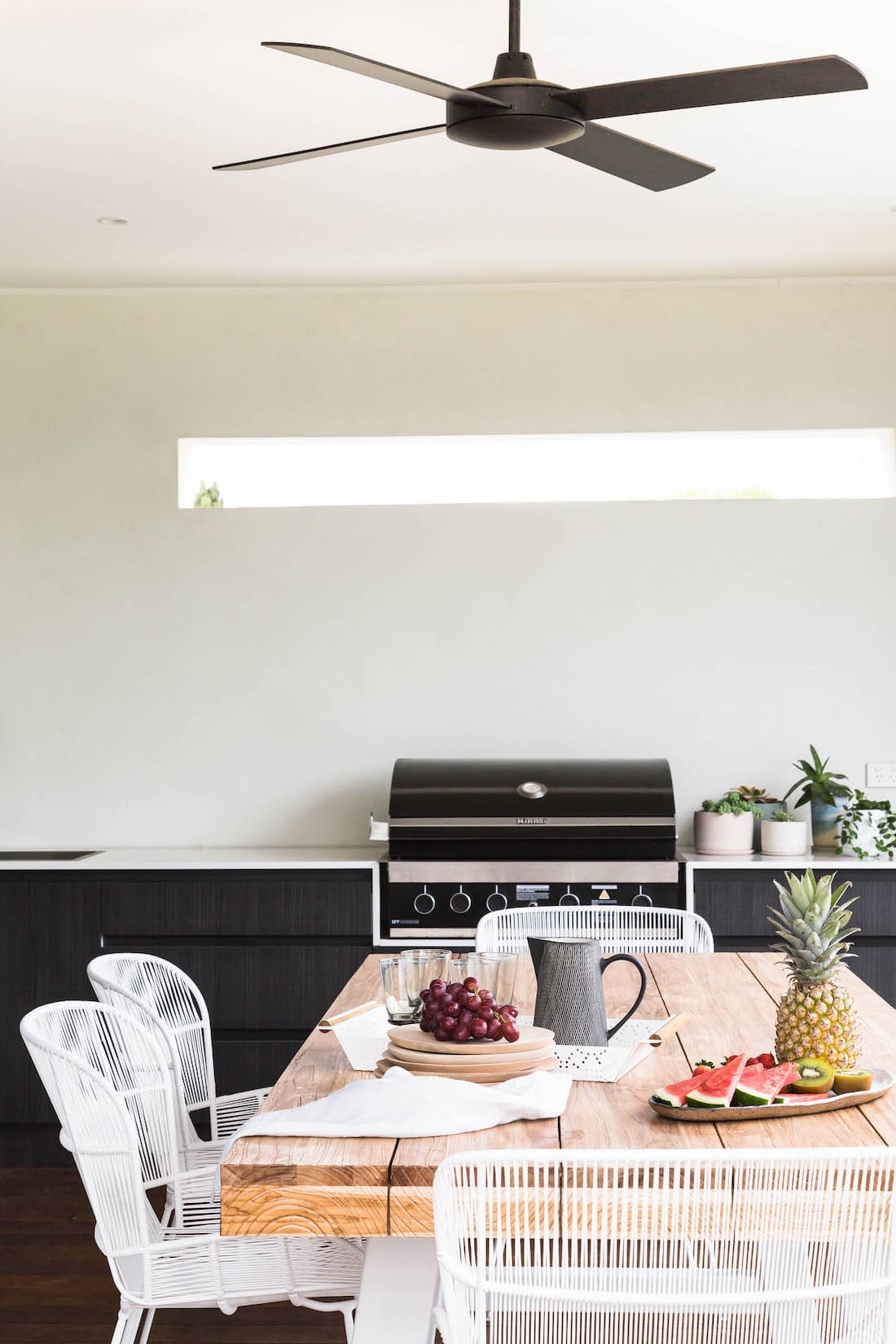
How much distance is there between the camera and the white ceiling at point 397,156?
2.74 m

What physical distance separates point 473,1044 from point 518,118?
1399 millimetres

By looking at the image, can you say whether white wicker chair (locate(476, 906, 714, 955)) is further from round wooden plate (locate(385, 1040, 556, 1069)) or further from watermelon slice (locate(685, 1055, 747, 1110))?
watermelon slice (locate(685, 1055, 747, 1110))

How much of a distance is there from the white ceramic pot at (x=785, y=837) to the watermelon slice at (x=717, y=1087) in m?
2.45

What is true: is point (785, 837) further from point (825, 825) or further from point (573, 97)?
point (573, 97)

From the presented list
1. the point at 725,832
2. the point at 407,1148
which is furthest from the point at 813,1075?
the point at 725,832

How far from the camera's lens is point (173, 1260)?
7.04 ft

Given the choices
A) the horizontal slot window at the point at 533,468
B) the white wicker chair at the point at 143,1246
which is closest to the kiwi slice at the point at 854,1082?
the white wicker chair at the point at 143,1246

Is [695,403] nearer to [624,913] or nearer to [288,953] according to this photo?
[624,913]

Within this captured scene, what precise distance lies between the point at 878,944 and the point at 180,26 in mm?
3133

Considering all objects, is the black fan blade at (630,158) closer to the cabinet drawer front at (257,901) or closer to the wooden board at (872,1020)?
the wooden board at (872,1020)

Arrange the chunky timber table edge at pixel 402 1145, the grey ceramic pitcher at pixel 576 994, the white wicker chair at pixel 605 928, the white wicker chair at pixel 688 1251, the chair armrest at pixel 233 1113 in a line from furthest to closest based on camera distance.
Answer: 1. the white wicker chair at pixel 605 928
2. the chair armrest at pixel 233 1113
3. the grey ceramic pitcher at pixel 576 994
4. the chunky timber table edge at pixel 402 1145
5. the white wicker chair at pixel 688 1251

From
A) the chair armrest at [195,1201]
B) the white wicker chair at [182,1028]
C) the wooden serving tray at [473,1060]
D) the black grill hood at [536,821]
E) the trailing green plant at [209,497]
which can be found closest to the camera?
the wooden serving tray at [473,1060]

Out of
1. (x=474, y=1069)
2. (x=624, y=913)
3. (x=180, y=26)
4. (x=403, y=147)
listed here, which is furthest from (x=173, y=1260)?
(x=403, y=147)

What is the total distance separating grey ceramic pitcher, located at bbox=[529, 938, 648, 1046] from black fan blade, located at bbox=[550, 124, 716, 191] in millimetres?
1280
